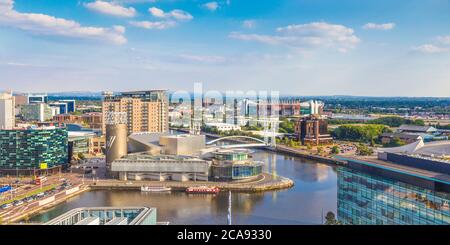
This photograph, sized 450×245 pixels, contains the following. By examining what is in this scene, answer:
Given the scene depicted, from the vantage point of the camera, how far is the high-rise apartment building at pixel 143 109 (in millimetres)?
12750

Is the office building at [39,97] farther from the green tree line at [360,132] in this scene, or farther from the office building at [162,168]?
the green tree line at [360,132]

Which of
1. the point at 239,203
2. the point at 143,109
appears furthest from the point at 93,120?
the point at 239,203

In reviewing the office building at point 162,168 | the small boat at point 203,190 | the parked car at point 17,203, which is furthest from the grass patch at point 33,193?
the small boat at point 203,190

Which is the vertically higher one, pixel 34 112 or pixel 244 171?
pixel 34 112

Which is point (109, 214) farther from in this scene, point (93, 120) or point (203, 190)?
point (93, 120)

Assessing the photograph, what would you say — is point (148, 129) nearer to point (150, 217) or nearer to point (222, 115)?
point (222, 115)

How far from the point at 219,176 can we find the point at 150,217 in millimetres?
5788

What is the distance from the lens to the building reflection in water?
9.34 ft

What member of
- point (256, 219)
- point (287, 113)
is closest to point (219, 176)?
point (256, 219)

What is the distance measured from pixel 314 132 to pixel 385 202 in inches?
399

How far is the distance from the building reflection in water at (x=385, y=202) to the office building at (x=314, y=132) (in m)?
9.41

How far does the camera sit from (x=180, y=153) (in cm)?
841

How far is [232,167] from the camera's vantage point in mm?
7742
